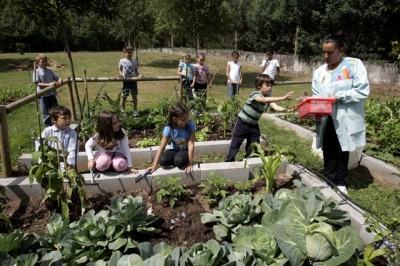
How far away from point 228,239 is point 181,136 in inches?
59.6

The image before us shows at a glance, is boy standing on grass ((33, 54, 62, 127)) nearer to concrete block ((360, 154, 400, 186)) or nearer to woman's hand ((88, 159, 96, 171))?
woman's hand ((88, 159, 96, 171))

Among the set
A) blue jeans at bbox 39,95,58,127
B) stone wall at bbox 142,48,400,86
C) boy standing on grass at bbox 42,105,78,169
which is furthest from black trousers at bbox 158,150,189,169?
stone wall at bbox 142,48,400,86

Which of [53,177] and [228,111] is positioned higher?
[228,111]

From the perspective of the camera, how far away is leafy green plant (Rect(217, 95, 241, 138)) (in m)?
→ 4.82

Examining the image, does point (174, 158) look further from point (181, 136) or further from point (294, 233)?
point (294, 233)

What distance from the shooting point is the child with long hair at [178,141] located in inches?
130

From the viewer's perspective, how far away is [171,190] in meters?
2.81

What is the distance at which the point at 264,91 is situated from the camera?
355 cm

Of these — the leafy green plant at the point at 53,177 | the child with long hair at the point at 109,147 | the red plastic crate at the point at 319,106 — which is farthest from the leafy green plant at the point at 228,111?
the leafy green plant at the point at 53,177

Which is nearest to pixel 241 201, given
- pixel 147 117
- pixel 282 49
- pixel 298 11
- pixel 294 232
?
pixel 294 232

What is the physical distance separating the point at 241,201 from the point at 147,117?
10.6 feet

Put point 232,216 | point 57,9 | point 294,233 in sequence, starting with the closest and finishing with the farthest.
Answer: point 294,233
point 232,216
point 57,9

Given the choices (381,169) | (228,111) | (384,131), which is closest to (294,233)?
(381,169)

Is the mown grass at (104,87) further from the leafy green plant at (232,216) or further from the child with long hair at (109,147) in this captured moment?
the leafy green plant at (232,216)
